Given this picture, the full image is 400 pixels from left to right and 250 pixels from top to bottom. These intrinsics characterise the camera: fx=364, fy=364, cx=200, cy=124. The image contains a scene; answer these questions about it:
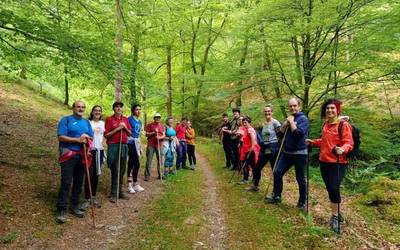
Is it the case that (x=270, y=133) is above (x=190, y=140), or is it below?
above

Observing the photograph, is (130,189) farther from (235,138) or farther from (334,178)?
(334,178)

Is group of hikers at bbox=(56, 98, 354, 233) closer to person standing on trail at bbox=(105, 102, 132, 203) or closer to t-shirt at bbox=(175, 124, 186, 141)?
person standing on trail at bbox=(105, 102, 132, 203)

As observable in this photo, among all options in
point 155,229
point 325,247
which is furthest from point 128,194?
point 325,247

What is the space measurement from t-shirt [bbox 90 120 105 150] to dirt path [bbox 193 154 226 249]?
9.14 ft

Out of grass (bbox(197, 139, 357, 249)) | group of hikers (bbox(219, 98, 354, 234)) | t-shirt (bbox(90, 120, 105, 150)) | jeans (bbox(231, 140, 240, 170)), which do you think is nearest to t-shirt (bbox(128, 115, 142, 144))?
t-shirt (bbox(90, 120, 105, 150))

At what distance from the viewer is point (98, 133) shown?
8406mm

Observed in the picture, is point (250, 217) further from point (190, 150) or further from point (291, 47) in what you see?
point (291, 47)

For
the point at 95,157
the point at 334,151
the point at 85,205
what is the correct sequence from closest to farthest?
the point at 334,151 → the point at 85,205 → the point at 95,157

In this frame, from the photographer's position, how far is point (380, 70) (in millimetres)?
12367

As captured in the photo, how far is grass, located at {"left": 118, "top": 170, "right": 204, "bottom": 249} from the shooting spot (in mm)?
6012

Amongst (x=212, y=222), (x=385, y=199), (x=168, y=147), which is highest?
(x=168, y=147)

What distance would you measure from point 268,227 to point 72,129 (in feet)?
13.4

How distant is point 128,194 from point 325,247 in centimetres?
527

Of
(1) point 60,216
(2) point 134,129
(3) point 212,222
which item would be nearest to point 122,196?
(2) point 134,129
